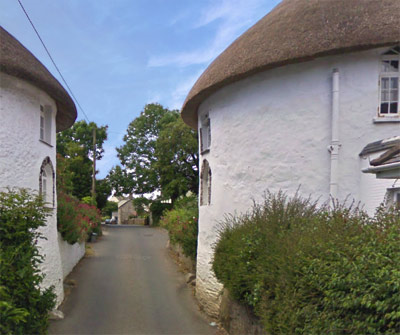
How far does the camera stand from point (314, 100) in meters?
8.02

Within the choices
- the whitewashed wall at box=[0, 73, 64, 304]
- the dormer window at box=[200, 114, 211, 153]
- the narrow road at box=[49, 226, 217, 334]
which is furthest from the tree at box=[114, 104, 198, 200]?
the whitewashed wall at box=[0, 73, 64, 304]

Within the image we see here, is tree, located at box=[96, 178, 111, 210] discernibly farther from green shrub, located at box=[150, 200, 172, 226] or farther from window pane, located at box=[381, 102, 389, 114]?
window pane, located at box=[381, 102, 389, 114]

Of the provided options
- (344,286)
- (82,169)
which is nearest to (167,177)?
(82,169)

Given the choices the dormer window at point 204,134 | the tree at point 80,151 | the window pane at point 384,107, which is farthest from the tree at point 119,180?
the window pane at point 384,107

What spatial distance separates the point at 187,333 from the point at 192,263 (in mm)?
5067

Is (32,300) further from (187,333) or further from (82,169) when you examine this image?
(82,169)

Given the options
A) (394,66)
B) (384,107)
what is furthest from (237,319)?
(394,66)

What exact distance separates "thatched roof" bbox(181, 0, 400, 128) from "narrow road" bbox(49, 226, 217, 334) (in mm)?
6361

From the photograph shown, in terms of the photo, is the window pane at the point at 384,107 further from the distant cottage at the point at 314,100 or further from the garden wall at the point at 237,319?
the garden wall at the point at 237,319

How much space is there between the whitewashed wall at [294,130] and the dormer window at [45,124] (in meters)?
5.13

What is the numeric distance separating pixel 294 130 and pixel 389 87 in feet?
7.27

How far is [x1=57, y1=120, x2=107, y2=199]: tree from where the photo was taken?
108 feet

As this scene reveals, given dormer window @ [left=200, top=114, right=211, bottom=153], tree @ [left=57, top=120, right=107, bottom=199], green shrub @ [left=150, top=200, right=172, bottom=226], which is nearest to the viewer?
dormer window @ [left=200, top=114, right=211, bottom=153]

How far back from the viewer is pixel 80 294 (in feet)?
38.0
